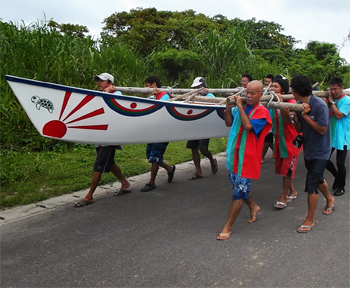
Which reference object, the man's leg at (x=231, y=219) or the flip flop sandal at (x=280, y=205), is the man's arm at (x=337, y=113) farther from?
the man's leg at (x=231, y=219)

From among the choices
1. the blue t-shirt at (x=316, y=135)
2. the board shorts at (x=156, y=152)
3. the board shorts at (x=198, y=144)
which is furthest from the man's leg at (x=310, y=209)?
the board shorts at (x=198, y=144)

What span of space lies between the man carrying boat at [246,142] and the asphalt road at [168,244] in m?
0.44

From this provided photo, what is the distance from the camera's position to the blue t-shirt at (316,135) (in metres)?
3.69

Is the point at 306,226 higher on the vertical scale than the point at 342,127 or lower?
lower

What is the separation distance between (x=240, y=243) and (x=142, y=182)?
2514mm

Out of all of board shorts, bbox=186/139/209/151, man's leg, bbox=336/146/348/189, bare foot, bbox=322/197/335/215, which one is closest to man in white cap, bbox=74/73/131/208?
board shorts, bbox=186/139/209/151

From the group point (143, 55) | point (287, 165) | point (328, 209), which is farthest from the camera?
point (143, 55)

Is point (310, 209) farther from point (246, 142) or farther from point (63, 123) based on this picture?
point (63, 123)

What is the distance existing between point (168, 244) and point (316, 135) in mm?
1811

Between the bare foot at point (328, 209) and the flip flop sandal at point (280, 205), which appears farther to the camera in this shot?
the flip flop sandal at point (280, 205)

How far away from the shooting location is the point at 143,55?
13.6m

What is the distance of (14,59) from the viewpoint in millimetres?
7750

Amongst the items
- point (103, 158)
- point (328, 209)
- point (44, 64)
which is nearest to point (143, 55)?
point (44, 64)

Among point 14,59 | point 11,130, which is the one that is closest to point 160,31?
point 14,59
